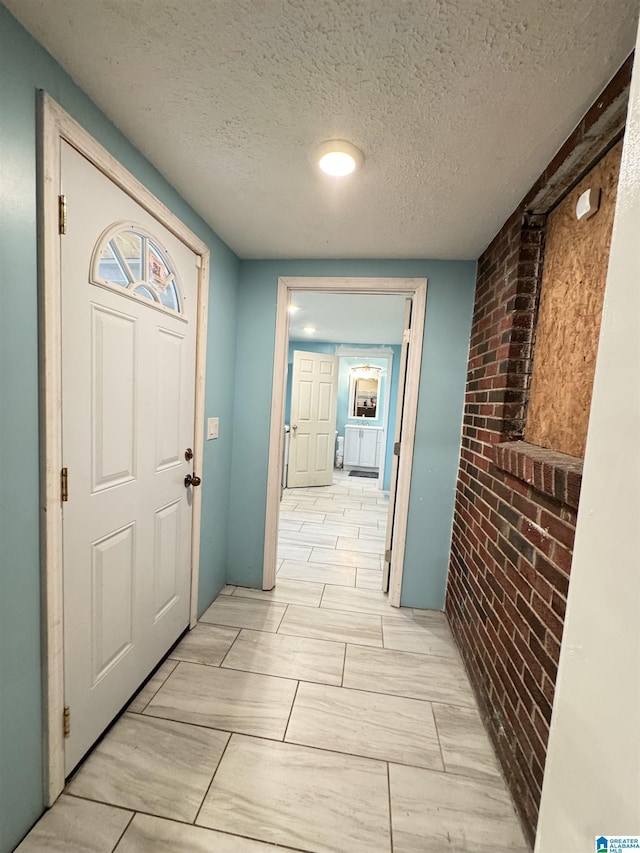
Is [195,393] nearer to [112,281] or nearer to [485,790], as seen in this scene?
[112,281]

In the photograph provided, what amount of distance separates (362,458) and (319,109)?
19.7 feet

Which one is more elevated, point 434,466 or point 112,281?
point 112,281

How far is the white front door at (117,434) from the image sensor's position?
42.1 inches

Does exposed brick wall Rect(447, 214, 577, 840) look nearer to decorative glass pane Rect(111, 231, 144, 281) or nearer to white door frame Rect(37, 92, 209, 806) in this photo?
white door frame Rect(37, 92, 209, 806)

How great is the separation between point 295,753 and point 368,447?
5593 millimetres

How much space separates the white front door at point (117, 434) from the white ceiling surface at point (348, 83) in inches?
10.4

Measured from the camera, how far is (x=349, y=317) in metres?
3.88

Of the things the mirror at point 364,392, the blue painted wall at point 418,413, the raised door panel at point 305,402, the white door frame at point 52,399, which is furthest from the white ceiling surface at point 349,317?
the white door frame at point 52,399

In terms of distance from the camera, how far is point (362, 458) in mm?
6742

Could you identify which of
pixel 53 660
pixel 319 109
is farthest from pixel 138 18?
pixel 53 660

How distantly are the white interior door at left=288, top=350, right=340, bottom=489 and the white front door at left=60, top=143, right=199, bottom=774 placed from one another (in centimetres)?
316

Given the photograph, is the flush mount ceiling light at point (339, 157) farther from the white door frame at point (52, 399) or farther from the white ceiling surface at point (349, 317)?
the white ceiling surface at point (349, 317)

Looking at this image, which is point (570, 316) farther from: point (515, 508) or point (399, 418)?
point (399, 418)

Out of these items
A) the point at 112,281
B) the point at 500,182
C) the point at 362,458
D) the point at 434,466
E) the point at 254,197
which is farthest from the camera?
the point at 362,458
